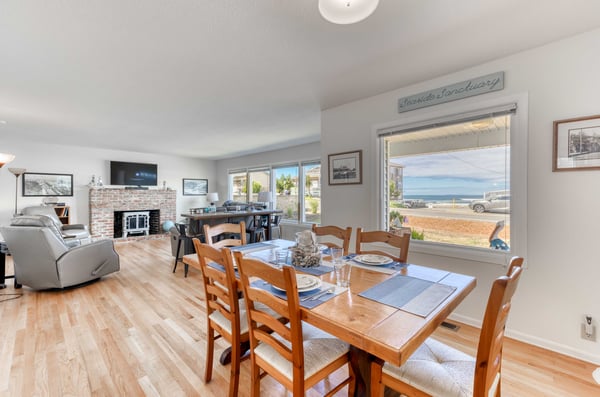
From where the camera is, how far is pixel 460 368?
1.13m

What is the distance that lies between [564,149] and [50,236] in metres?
5.33

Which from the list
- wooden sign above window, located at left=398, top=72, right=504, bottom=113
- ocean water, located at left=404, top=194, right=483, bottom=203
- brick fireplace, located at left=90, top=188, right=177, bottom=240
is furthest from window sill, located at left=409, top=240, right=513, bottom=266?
brick fireplace, located at left=90, top=188, right=177, bottom=240

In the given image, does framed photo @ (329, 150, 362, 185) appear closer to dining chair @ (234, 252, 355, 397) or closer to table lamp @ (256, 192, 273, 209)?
dining chair @ (234, 252, 355, 397)

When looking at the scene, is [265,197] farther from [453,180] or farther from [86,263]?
[453,180]

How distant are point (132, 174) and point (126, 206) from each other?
95cm

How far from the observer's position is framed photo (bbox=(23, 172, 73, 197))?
5.77 meters

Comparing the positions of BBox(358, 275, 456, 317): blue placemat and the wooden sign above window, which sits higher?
the wooden sign above window

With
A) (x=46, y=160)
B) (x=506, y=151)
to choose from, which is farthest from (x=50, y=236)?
(x=506, y=151)

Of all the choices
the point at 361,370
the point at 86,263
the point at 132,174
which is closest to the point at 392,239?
the point at 361,370

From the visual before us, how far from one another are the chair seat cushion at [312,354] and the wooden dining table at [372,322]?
13 cm

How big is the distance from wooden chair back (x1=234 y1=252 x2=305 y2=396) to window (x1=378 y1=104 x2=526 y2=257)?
213cm

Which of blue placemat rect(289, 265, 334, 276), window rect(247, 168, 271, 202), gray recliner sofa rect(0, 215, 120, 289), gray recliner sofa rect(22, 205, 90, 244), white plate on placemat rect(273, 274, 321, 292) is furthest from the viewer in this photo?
window rect(247, 168, 271, 202)

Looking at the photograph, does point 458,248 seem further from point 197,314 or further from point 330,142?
point 197,314

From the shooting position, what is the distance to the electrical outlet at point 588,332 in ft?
6.23
